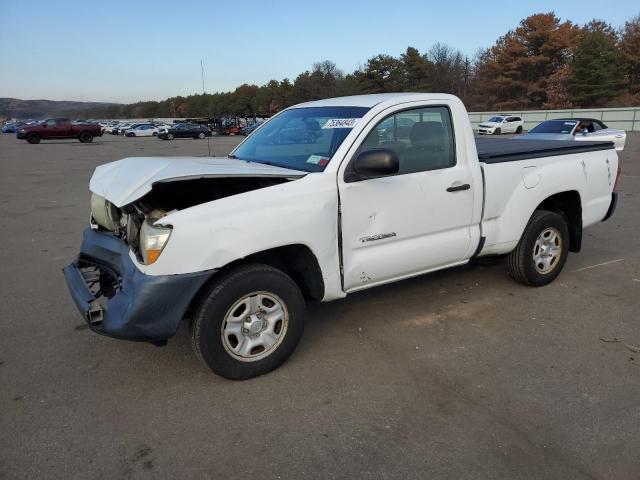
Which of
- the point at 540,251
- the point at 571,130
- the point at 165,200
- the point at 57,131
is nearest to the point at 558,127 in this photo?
the point at 571,130

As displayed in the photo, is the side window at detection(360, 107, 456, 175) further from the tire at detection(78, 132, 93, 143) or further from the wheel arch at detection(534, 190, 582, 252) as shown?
the tire at detection(78, 132, 93, 143)

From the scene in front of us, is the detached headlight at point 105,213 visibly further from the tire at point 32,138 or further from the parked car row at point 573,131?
the tire at point 32,138

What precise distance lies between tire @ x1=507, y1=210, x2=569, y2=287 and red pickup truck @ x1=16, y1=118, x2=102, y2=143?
37.9 meters

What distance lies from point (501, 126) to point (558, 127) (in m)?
25.5

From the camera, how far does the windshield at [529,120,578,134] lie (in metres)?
15.9

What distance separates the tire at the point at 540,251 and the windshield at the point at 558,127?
12.3 metres

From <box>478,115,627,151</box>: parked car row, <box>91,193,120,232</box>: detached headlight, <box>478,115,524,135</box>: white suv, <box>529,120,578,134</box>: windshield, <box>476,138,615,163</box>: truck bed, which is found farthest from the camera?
<box>478,115,524,135</box>: white suv

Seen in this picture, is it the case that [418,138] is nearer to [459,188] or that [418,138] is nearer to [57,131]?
[459,188]

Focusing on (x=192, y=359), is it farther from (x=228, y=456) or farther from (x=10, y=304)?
(x=10, y=304)

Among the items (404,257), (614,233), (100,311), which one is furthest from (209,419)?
(614,233)

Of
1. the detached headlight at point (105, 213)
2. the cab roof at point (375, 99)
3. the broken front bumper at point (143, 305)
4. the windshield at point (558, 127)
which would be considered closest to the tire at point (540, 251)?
the cab roof at point (375, 99)

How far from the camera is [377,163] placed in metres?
3.42

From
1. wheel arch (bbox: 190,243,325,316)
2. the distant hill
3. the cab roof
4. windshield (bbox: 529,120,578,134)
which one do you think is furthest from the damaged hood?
the distant hill

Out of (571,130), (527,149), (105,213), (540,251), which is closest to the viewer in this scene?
(105,213)
